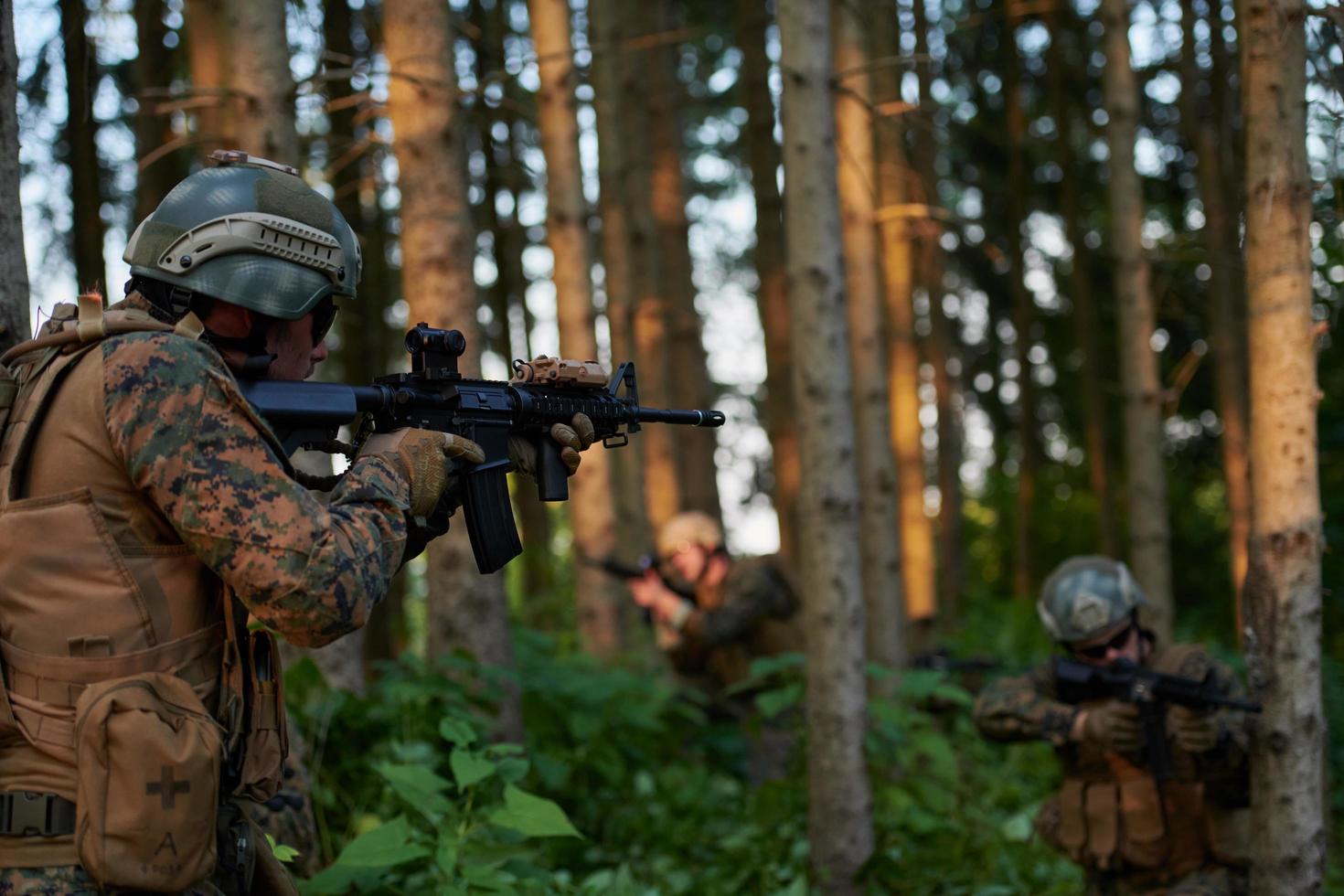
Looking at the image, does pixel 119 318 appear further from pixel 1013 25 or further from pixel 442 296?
pixel 1013 25

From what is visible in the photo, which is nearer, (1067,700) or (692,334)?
(1067,700)

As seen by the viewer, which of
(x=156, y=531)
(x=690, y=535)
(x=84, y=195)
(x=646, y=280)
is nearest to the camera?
(x=156, y=531)

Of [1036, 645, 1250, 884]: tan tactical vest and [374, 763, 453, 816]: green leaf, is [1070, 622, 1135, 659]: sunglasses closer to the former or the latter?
[1036, 645, 1250, 884]: tan tactical vest

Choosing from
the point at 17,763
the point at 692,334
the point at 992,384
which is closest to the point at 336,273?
the point at 17,763

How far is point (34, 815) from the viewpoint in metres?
2.47

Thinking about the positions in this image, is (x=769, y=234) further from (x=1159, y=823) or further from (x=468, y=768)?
(x=468, y=768)

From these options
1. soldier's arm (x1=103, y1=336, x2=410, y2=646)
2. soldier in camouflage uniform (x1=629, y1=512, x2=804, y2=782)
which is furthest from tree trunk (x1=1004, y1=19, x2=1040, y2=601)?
soldier's arm (x1=103, y1=336, x2=410, y2=646)

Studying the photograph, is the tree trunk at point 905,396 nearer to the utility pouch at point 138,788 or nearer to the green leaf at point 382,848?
the green leaf at point 382,848

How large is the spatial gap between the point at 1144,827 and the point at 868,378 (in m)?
4.57

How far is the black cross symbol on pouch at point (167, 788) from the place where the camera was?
244cm

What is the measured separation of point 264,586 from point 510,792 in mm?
1809

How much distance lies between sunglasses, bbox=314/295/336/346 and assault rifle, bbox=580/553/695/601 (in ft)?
21.6

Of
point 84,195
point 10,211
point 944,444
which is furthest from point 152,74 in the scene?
point 944,444

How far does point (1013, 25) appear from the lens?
14734 mm
